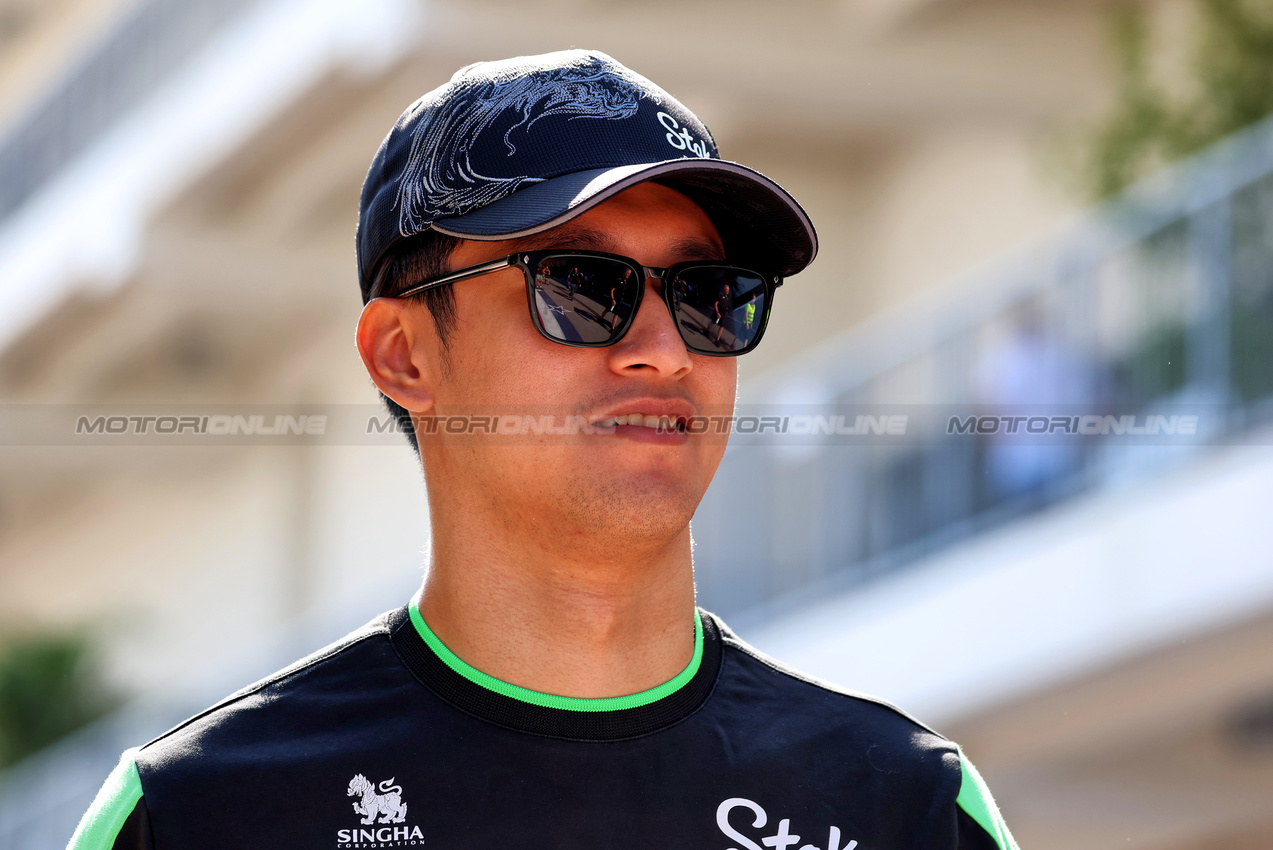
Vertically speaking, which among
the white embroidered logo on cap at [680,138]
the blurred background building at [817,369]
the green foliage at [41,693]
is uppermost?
the white embroidered logo on cap at [680,138]

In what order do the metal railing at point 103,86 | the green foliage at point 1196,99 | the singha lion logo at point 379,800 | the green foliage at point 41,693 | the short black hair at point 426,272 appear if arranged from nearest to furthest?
the singha lion logo at point 379,800 < the short black hair at point 426,272 < the green foliage at point 1196,99 < the metal railing at point 103,86 < the green foliage at point 41,693

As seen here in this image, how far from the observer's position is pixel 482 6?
9625 mm

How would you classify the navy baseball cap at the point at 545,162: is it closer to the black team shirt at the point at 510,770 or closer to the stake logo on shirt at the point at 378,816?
the black team shirt at the point at 510,770

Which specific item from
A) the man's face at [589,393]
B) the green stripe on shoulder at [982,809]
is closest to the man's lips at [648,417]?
the man's face at [589,393]

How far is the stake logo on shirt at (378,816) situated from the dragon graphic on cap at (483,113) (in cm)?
80

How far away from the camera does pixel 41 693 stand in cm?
1403

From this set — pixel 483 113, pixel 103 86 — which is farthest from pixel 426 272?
pixel 103 86

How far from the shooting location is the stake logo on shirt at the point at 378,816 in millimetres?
2090

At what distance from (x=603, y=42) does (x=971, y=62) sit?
8.44 ft

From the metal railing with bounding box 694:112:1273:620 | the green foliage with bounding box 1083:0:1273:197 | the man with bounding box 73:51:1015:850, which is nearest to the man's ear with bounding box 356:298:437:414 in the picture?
the man with bounding box 73:51:1015:850

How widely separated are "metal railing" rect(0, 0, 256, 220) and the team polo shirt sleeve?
10496mm

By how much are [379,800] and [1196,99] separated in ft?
23.9

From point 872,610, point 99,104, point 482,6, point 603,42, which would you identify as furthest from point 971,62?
point 99,104

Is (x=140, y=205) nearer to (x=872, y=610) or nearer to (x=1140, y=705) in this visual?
(x=872, y=610)
